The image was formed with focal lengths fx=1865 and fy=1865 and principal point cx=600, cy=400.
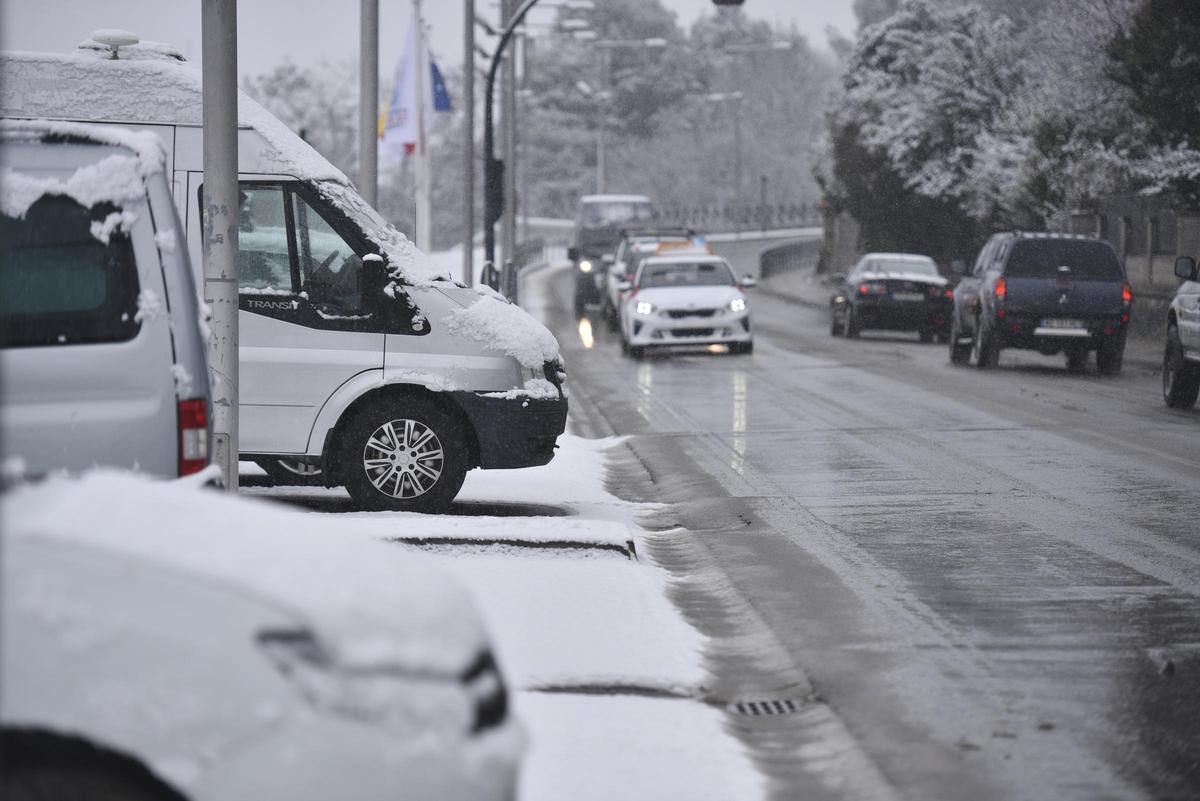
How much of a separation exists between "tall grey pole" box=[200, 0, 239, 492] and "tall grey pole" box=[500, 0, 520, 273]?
22.6 metres

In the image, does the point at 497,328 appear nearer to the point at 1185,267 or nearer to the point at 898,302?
the point at 1185,267

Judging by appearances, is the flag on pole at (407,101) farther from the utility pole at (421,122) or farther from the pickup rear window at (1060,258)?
the pickup rear window at (1060,258)

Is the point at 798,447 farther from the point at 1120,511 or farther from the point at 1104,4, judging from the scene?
the point at 1104,4

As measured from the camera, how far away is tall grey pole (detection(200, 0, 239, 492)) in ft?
30.5

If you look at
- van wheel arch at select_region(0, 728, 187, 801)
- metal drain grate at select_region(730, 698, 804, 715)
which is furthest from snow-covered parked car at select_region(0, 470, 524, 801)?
metal drain grate at select_region(730, 698, 804, 715)

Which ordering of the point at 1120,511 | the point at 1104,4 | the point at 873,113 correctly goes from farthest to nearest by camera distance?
the point at 873,113 → the point at 1104,4 → the point at 1120,511

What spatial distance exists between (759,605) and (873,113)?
49890 millimetres

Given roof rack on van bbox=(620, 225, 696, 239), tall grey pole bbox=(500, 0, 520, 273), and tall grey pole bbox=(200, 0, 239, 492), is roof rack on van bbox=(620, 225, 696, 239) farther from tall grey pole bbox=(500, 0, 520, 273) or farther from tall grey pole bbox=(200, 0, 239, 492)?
tall grey pole bbox=(200, 0, 239, 492)

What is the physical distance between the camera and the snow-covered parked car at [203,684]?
3.36 metres

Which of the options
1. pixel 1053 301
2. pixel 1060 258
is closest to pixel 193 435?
pixel 1053 301

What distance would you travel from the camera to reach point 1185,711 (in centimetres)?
658

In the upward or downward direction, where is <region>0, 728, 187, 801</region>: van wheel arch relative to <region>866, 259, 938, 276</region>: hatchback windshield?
downward

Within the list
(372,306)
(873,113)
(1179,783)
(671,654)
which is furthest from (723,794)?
(873,113)

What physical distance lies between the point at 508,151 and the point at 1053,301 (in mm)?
16403
